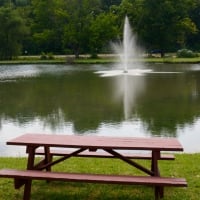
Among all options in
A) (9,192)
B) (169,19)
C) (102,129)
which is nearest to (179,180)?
(9,192)

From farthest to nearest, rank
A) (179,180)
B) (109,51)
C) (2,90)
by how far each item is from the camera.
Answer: (109,51) < (2,90) < (179,180)

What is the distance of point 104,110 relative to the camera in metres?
13.4

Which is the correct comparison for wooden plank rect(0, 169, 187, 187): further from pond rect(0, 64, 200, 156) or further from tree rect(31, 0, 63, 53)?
tree rect(31, 0, 63, 53)

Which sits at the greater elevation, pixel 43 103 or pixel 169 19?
pixel 169 19

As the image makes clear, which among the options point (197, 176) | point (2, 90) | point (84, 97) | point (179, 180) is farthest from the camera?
point (2, 90)

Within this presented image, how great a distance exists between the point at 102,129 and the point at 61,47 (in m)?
46.1

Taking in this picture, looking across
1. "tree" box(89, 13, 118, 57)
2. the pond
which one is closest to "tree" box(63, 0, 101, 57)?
"tree" box(89, 13, 118, 57)

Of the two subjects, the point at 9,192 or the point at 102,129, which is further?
the point at 102,129

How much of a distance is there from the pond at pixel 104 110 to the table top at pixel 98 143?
143 inches

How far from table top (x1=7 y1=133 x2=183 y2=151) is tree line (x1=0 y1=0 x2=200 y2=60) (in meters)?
44.6

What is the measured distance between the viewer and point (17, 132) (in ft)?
33.8

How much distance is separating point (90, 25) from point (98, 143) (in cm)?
4708

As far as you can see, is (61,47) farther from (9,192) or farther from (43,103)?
(9,192)

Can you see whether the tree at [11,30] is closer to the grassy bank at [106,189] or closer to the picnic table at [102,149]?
the grassy bank at [106,189]
